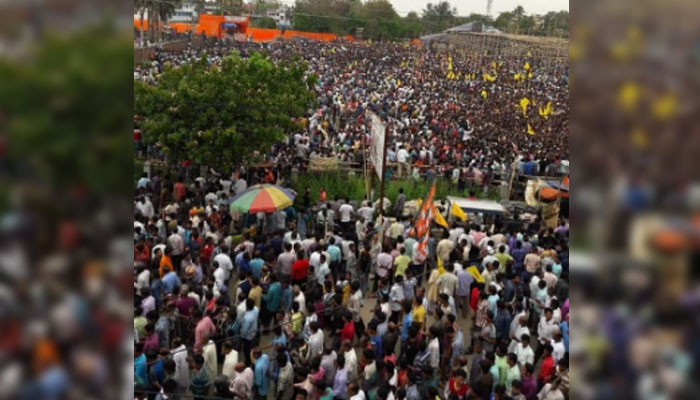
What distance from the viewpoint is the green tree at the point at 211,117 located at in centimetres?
1326

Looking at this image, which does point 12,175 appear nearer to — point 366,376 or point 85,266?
point 85,266

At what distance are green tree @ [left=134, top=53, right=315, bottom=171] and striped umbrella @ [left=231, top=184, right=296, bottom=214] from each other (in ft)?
9.80

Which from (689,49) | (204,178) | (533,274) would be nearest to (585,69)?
(689,49)

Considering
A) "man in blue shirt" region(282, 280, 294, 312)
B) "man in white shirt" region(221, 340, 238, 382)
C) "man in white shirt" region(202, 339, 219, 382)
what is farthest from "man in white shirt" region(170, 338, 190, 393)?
"man in blue shirt" region(282, 280, 294, 312)

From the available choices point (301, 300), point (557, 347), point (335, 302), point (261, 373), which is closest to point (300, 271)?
point (335, 302)

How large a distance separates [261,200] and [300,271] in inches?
84.3

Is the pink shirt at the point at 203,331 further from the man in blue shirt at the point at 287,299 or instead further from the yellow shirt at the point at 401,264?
the yellow shirt at the point at 401,264

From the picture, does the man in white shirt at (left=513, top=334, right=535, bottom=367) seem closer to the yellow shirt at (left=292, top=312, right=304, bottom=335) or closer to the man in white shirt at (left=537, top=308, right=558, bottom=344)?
the man in white shirt at (left=537, top=308, right=558, bottom=344)

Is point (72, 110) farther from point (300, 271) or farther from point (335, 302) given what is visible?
point (300, 271)

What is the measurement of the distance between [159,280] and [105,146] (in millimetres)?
6861

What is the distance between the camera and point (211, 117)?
13.8m

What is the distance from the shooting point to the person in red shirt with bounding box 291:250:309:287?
27.6 ft

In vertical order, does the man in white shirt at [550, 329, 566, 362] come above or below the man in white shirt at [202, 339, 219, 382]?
above

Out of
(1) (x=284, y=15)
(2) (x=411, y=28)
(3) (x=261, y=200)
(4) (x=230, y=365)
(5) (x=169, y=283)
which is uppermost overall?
(1) (x=284, y=15)
